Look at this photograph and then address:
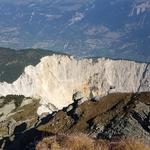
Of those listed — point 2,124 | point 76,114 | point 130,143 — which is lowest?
point 2,124

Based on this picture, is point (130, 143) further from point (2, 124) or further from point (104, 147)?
point (2, 124)

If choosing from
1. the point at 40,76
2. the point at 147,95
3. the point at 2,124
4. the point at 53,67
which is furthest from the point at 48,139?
the point at 53,67

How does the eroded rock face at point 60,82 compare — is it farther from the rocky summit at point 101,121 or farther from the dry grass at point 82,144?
the dry grass at point 82,144

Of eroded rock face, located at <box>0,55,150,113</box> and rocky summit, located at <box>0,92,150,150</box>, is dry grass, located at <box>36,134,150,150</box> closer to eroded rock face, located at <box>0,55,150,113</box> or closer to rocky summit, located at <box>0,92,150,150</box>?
rocky summit, located at <box>0,92,150,150</box>

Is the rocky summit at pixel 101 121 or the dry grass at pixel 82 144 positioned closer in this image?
the dry grass at pixel 82 144

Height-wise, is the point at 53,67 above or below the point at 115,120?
below

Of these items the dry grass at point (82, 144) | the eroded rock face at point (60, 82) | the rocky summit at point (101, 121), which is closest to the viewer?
the dry grass at point (82, 144)

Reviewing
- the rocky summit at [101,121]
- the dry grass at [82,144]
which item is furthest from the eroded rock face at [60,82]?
the dry grass at [82,144]

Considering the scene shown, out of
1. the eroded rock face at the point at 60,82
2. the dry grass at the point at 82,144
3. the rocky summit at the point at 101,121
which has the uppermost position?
the dry grass at the point at 82,144
